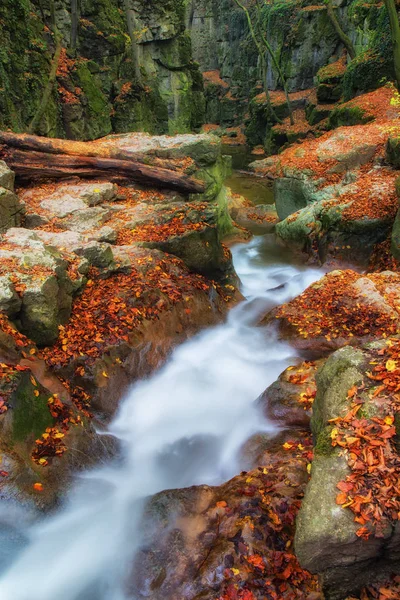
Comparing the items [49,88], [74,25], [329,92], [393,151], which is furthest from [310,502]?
[329,92]

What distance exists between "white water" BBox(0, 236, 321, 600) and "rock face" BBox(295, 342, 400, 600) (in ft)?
6.48

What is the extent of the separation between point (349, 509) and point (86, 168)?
10.1m

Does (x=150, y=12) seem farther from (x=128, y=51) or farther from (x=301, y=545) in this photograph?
(x=301, y=545)

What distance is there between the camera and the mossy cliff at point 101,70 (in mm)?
14305

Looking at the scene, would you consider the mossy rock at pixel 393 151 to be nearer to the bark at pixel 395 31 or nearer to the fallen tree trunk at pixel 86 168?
the bark at pixel 395 31

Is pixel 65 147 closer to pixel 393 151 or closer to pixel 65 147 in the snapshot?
pixel 65 147

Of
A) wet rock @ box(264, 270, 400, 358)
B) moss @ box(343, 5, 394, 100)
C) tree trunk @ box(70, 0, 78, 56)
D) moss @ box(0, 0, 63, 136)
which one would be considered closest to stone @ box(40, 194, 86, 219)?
wet rock @ box(264, 270, 400, 358)

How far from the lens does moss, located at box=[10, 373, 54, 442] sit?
3947 mm

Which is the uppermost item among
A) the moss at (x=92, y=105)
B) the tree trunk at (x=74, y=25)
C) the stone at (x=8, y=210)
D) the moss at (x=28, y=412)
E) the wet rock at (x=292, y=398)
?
the tree trunk at (x=74, y=25)

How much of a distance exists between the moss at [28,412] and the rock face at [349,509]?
111 inches

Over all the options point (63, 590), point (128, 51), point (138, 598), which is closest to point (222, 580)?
point (138, 598)

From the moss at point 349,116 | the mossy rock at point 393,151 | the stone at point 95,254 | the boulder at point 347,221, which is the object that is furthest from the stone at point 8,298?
the moss at point 349,116

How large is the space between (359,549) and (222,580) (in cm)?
121

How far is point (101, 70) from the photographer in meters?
20.2
